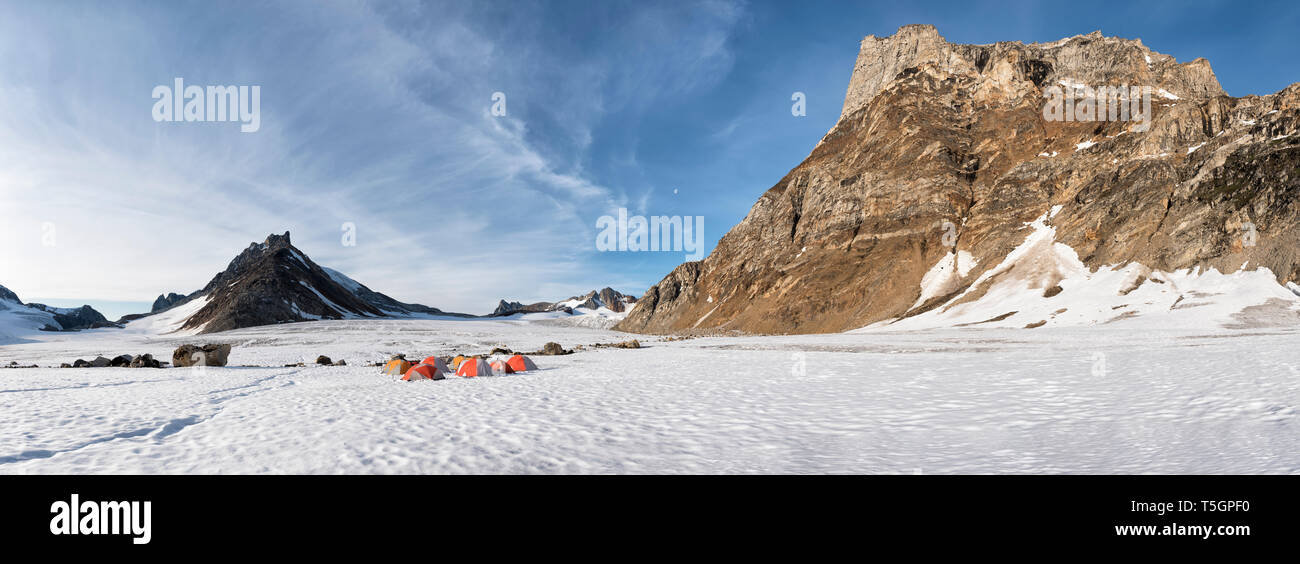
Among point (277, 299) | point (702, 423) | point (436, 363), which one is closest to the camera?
point (702, 423)

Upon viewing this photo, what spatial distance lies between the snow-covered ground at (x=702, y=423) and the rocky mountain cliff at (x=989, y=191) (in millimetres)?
53961

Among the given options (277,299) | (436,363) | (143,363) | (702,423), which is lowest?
(143,363)

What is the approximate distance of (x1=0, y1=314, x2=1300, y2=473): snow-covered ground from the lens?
6.86 metres

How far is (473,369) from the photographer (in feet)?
70.6

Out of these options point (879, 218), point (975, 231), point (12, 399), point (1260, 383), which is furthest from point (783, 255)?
point (12, 399)

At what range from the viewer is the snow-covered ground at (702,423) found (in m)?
6.86

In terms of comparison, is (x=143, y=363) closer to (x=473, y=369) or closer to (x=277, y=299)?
(x=473, y=369)

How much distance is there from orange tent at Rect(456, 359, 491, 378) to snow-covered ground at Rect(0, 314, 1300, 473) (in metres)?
1.83

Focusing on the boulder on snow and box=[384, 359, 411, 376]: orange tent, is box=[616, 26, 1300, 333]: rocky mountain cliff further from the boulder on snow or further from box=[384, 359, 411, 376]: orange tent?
the boulder on snow

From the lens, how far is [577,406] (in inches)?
504

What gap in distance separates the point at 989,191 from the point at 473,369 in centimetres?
8991

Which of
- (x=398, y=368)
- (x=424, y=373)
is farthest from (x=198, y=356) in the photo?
(x=424, y=373)
